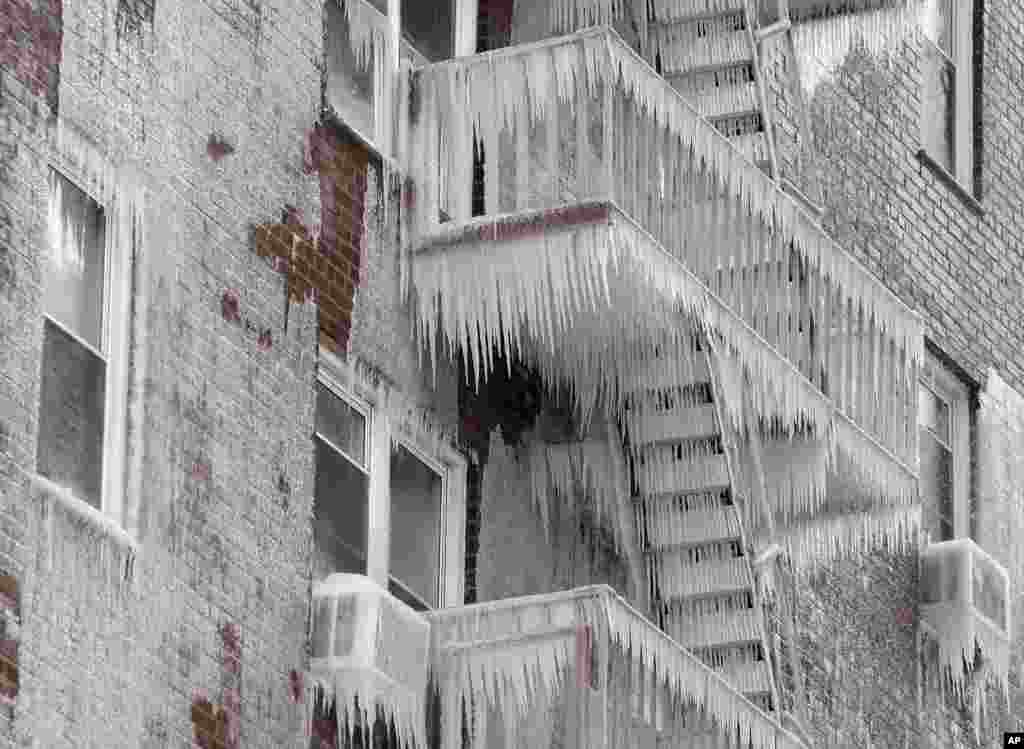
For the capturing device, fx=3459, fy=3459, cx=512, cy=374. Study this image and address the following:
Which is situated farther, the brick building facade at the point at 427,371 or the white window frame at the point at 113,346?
the white window frame at the point at 113,346

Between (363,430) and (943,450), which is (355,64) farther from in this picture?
(943,450)

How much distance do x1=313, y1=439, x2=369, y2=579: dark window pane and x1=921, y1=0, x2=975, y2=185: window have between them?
9.33m

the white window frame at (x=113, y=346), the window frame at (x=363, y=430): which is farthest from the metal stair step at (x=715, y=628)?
the white window frame at (x=113, y=346)

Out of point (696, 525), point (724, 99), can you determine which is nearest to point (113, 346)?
point (696, 525)

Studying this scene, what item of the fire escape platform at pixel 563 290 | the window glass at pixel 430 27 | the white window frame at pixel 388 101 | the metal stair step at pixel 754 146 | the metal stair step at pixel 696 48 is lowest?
the fire escape platform at pixel 563 290

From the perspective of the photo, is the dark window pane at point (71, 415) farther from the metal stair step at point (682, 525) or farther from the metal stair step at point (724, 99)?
the metal stair step at point (724, 99)

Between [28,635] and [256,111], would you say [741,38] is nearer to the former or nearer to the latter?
[256,111]

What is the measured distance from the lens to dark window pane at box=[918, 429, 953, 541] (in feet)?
82.9

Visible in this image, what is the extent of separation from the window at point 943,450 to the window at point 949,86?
176 cm

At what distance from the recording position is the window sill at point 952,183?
25.6 meters

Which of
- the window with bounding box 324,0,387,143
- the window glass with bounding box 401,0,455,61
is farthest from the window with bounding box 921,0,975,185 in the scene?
the window with bounding box 324,0,387,143

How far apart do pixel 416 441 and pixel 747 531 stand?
84.3 inches

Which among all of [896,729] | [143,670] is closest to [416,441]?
[143,670]

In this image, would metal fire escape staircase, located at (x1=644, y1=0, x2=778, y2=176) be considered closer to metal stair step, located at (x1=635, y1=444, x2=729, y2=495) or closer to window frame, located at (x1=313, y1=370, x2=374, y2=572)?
metal stair step, located at (x1=635, y1=444, x2=729, y2=495)
